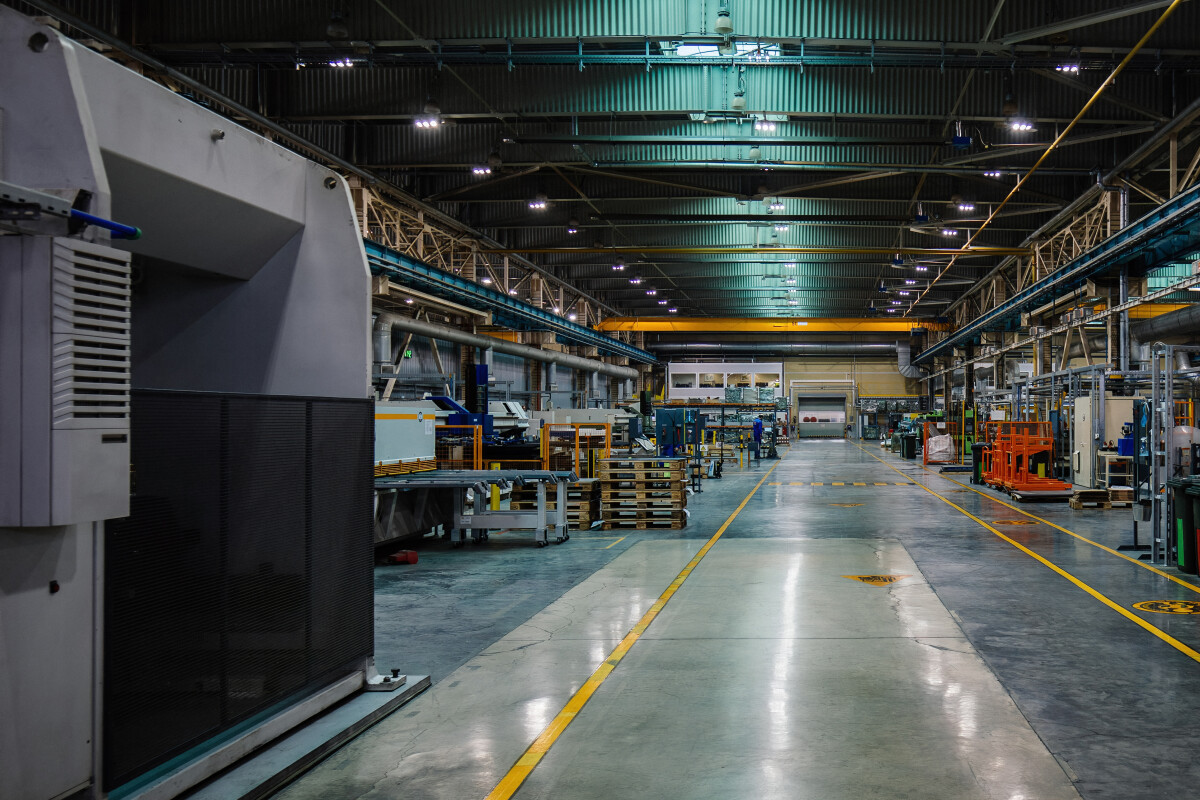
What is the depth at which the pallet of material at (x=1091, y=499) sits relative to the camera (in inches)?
680

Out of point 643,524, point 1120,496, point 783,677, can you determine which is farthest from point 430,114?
point 1120,496

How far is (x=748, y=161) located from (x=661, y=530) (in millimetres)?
8944

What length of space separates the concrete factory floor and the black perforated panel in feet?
2.03

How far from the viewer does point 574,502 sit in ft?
50.8

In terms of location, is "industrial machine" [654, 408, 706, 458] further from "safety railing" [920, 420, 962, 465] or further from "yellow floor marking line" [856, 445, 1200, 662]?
"safety railing" [920, 420, 962, 465]

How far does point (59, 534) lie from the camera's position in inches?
128

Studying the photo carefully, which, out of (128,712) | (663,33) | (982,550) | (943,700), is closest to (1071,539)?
(982,550)

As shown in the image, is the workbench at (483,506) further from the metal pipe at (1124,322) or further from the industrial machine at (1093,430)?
the metal pipe at (1124,322)

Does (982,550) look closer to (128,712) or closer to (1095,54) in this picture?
(1095,54)

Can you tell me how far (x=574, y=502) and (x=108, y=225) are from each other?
1251 centimetres

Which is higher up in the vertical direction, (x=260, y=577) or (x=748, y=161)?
(x=748, y=161)

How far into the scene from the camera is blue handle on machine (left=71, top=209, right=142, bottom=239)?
3.22 meters

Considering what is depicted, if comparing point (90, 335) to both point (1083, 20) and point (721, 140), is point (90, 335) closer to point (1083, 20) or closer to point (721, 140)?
point (1083, 20)

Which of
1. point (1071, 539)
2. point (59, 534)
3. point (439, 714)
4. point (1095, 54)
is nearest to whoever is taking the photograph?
point (59, 534)
